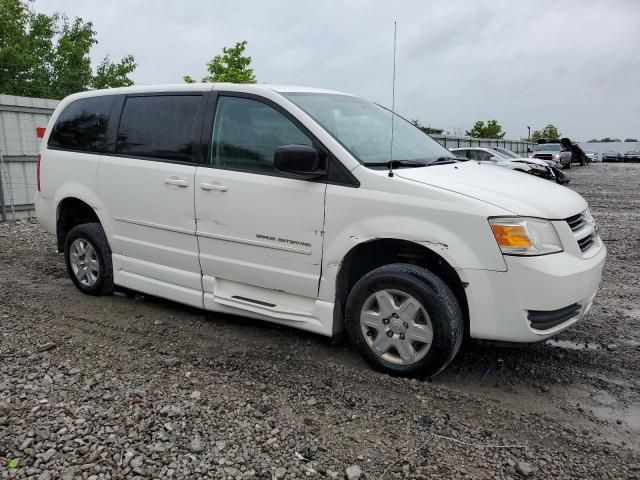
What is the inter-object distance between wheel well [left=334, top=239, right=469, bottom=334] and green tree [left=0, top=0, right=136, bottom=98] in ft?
77.1

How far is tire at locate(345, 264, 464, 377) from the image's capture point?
3291mm

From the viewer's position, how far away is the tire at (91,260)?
5035mm

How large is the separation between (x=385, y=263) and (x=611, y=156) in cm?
5854

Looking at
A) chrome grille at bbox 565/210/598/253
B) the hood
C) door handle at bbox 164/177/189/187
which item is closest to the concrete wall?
door handle at bbox 164/177/189/187

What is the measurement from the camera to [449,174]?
12.0ft

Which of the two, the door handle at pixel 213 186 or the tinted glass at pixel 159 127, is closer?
the door handle at pixel 213 186

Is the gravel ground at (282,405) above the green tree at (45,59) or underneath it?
underneath

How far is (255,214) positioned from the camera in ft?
12.8

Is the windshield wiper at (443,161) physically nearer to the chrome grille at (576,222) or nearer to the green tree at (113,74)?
the chrome grille at (576,222)

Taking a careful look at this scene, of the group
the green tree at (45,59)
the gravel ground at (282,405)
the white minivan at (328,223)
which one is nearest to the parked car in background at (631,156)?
the green tree at (45,59)

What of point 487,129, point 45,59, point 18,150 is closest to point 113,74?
point 45,59

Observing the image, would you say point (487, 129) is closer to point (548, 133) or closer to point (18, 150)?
point (548, 133)

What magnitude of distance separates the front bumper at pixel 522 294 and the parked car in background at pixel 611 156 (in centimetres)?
5824

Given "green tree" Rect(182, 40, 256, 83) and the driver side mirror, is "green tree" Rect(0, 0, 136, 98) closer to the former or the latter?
"green tree" Rect(182, 40, 256, 83)
